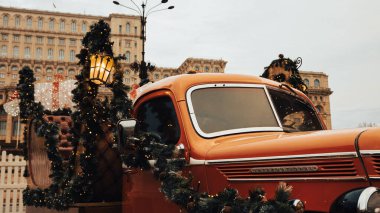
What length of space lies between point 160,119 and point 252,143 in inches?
48.7

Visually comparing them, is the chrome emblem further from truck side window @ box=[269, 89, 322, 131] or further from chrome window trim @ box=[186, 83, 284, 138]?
truck side window @ box=[269, 89, 322, 131]

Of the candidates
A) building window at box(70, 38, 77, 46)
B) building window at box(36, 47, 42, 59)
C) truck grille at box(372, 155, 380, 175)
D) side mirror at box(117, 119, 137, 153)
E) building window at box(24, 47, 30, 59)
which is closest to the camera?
truck grille at box(372, 155, 380, 175)

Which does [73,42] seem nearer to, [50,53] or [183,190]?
[50,53]

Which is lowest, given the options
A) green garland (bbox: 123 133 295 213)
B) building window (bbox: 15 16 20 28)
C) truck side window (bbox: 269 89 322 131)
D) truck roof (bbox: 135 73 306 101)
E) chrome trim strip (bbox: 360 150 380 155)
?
green garland (bbox: 123 133 295 213)

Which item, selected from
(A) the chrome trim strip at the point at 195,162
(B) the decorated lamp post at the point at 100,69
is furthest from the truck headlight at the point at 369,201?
(B) the decorated lamp post at the point at 100,69

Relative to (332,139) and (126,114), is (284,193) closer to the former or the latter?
(332,139)

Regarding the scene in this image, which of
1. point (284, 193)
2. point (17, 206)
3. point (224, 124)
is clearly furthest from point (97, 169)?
point (17, 206)

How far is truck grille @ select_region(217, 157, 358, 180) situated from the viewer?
2434 millimetres

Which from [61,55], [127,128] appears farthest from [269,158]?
[61,55]

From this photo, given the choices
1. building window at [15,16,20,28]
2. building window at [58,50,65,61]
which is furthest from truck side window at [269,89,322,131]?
building window at [15,16,20,28]

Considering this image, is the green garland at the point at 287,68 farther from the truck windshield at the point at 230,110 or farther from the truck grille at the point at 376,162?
the truck grille at the point at 376,162

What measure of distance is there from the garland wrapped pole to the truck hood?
1.55m

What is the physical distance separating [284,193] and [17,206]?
36.1 feet

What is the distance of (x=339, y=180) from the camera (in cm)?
243
